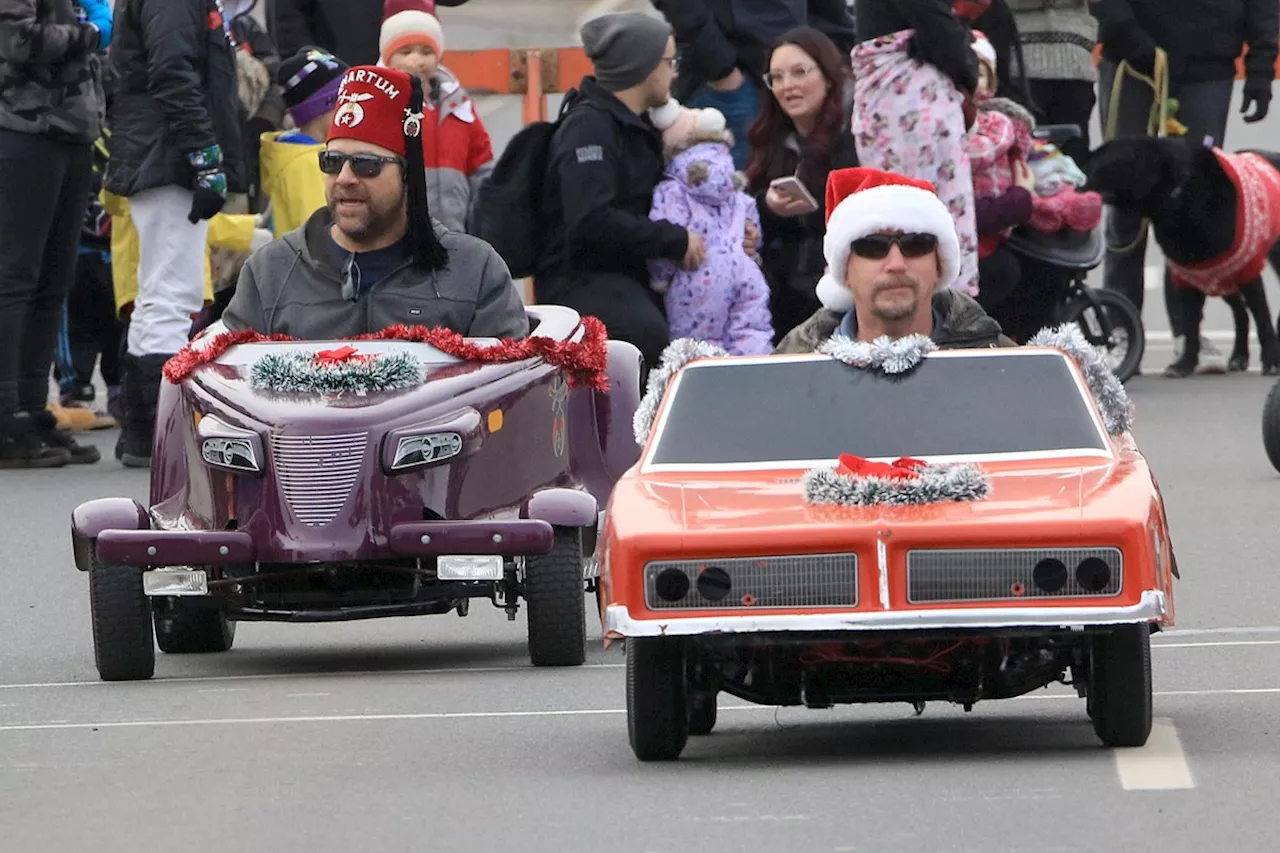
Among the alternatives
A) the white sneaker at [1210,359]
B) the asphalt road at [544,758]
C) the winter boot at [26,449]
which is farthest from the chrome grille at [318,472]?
the white sneaker at [1210,359]

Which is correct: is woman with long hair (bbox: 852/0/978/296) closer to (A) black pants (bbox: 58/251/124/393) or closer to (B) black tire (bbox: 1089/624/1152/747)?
(A) black pants (bbox: 58/251/124/393)

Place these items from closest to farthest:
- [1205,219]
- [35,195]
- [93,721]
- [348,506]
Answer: [93,721], [348,506], [35,195], [1205,219]

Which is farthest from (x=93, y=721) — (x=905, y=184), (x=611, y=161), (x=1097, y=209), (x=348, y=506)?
(x=1097, y=209)

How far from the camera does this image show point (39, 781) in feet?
25.3

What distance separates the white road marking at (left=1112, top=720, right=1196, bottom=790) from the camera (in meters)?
7.06

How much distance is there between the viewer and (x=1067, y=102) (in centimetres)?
1828

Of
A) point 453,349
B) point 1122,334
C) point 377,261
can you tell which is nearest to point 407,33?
point 377,261

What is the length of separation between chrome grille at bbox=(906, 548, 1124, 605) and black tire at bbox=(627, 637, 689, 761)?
0.59 meters

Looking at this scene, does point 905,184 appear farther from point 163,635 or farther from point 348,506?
point 163,635

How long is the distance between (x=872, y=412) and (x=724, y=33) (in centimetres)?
812

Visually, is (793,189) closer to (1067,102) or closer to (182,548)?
(1067,102)

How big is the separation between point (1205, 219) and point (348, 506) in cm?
1014

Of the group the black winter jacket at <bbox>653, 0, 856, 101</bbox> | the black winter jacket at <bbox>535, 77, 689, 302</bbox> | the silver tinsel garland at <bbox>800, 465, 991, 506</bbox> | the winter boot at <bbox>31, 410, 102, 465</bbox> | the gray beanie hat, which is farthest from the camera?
the black winter jacket at <bbox>653, 0, 856, 101</bbox>

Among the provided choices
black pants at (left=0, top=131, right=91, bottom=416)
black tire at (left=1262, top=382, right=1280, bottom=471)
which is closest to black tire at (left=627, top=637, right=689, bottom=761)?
black tire at (left=1262, top=382, right=1280, bottom=471)
